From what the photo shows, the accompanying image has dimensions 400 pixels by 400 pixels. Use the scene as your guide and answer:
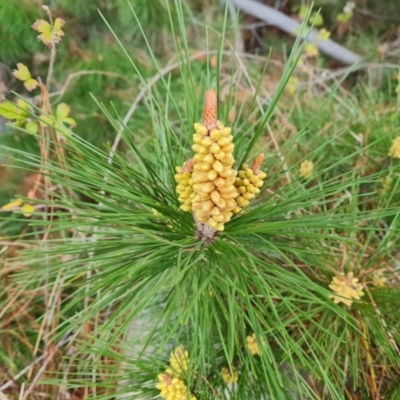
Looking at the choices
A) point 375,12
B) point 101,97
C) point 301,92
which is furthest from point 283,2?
point 101,97

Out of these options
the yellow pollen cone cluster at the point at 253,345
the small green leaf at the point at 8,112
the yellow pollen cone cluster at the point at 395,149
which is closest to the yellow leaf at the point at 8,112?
the small green leaf at the point at 8,112

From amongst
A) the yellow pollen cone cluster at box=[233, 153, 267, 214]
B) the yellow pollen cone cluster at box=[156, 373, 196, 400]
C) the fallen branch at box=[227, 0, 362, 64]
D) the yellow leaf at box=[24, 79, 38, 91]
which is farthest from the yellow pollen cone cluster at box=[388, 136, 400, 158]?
the fallen branch at box=[227, 0, 362, 64]

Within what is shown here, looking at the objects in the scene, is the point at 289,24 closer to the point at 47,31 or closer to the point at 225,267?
the point at 47,31

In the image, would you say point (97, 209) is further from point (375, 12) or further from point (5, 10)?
point (375, 12)

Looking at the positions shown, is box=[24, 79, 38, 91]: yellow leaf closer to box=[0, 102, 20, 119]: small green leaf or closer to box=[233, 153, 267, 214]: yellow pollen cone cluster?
box=[0, 102, 20, 119]: small green leaf

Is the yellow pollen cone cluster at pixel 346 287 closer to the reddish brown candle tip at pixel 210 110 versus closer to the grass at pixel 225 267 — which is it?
the grass at pixel 225 267
